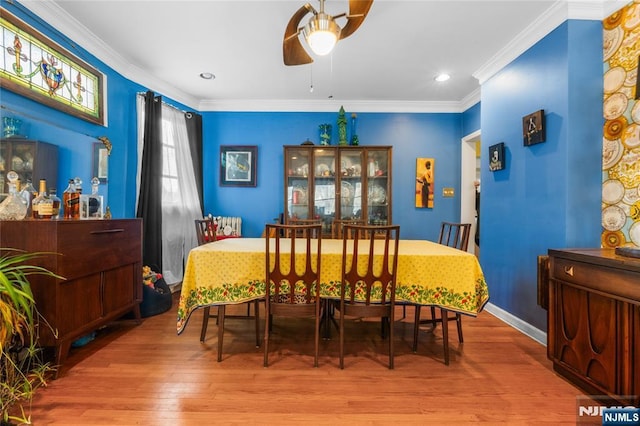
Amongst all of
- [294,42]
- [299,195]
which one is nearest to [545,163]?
[294,42]

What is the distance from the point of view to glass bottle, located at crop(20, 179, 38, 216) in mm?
1886

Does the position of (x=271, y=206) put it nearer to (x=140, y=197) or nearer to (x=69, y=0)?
(x=140, y=197)

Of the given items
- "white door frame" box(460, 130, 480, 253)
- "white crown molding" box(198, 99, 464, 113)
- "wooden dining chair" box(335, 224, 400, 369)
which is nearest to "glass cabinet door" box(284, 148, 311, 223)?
"white crown molding" box(198, 99, 464, 113)

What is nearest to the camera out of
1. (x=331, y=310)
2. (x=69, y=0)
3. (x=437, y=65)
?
(x=69, y=0)

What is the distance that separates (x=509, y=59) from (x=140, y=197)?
158 inches

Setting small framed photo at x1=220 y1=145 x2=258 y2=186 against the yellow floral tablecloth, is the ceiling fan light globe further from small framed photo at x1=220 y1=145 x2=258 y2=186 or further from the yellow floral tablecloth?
small framed photo at x1=220 y1=145 x2=258 y2=186

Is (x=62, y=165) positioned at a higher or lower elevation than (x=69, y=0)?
lower

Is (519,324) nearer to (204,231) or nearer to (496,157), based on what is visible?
(496,157)

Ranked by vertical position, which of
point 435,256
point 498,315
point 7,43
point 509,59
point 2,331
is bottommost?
point 498,315

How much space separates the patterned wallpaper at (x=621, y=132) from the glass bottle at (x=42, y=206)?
388cm

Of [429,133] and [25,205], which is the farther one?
[429,133]

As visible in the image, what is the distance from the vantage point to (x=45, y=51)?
215 centimetres

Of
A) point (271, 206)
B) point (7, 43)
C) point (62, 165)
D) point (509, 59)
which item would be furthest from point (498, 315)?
point (7, 43)

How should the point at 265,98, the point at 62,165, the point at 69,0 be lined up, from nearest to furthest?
the point at 69,0
the point at 62,165
the point at 265,98
